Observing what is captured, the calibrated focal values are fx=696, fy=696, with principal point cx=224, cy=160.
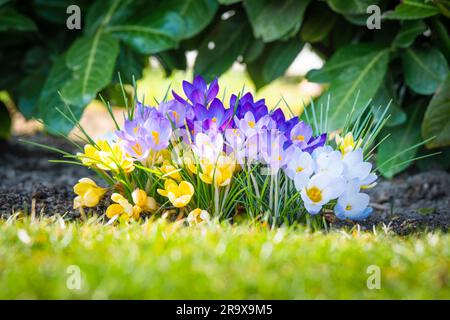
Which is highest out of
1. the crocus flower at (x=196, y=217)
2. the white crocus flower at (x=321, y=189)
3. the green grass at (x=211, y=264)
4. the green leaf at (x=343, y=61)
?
the green leaf at (x=343, y=61)

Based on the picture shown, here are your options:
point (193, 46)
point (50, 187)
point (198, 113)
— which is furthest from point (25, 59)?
point (198, 113)

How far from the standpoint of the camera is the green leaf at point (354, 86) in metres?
3.15

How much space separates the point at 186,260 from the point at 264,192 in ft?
2.39

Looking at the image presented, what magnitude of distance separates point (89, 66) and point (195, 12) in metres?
0.62

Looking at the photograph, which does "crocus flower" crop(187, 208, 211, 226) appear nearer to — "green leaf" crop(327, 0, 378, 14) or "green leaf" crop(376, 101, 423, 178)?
"green leaf" crop(376, 101, 423, 178)

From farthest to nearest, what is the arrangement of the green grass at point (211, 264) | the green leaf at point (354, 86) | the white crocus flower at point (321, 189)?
the green leaf at point (354, 86) < the white crocus flower at point (321, 189) < the green grass at point (211, 264)

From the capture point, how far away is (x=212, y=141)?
2.28 m

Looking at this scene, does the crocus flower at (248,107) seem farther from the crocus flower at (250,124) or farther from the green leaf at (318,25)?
the green leaf at (318,25)

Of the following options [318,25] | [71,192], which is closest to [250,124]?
[71,192]

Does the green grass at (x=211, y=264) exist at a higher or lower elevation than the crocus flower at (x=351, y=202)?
lower

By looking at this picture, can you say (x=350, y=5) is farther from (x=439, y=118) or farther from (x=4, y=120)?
(x=4, y=120)

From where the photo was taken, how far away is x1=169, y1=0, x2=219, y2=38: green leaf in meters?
3.54

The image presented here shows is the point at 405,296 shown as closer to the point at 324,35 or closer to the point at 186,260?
the point at 186,260

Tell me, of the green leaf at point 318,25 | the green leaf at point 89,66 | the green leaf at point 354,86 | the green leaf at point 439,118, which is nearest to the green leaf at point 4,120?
the green leaf at point 89,66
